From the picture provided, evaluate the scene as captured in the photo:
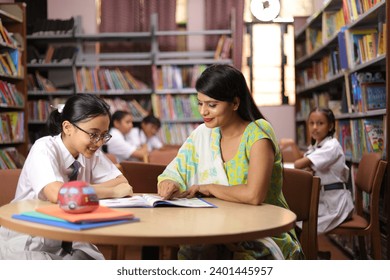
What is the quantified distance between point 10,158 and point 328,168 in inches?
92.8

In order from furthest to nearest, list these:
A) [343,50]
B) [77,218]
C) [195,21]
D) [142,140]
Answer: [142,140]
[195,21]
[343,50]
[77,218]

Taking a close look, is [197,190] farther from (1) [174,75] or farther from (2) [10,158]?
(1) [174,75]

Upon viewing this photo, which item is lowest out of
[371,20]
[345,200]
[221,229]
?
[345,200]

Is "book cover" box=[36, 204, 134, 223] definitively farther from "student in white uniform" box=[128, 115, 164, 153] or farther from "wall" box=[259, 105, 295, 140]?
"wall" box=[259, 105, 295, 140]

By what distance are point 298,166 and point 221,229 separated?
6.44 feet

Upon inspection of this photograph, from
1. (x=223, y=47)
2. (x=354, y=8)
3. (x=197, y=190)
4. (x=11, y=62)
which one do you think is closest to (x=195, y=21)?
(x=223, y=47)

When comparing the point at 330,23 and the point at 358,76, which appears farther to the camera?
the point at 330,23

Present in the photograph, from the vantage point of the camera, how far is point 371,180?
2.65 metres

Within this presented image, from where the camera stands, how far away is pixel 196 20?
495cm

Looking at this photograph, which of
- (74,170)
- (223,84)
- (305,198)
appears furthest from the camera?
(305,198)

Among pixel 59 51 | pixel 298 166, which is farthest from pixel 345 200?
pixel 59 51

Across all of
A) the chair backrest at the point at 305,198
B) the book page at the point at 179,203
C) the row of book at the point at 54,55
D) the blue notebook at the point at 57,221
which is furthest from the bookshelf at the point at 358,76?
the row of book at the point at 54,55

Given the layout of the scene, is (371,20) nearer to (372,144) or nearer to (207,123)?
(372,144)

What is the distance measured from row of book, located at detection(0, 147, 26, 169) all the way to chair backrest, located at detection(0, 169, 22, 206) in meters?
2.10
